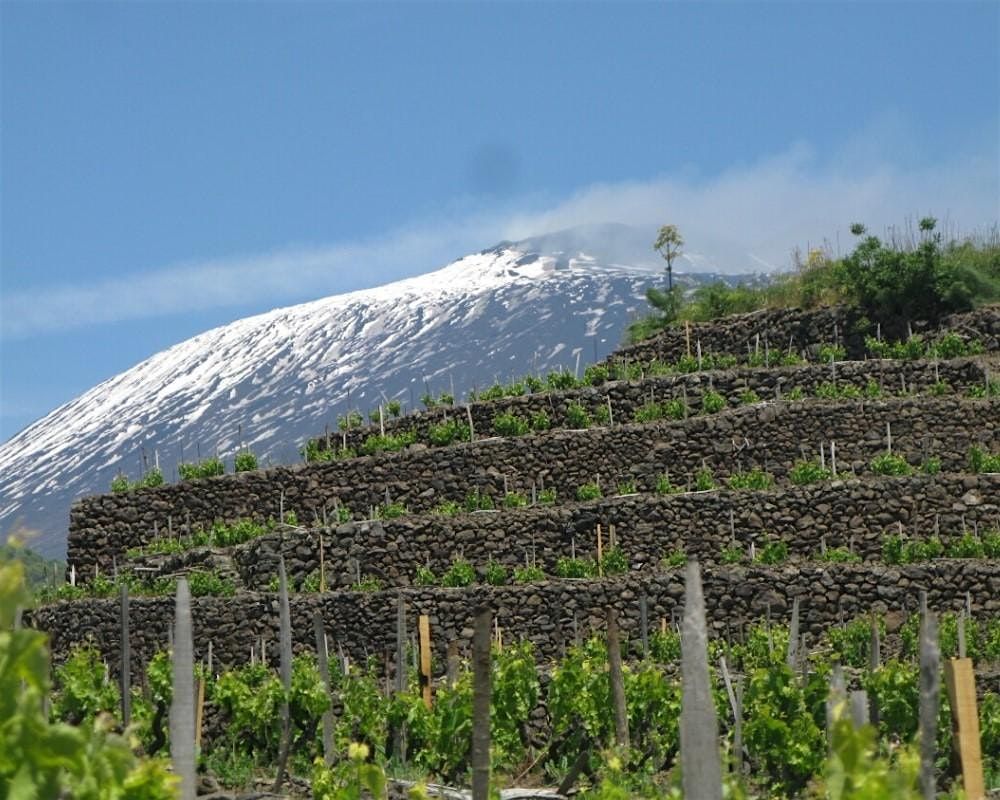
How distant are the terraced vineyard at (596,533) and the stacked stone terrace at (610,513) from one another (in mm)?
43

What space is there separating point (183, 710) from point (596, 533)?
1969 cm

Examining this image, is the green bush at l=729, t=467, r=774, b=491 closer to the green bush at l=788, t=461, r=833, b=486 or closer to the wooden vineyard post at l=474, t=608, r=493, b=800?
the green bush at l=788, t=461, r=833, b=486

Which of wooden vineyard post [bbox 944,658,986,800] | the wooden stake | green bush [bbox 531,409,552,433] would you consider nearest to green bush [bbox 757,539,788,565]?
green bush [bbox 531,409,552,433]

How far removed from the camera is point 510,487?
107 feet

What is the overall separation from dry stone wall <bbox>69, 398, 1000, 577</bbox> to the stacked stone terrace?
1.5 inches

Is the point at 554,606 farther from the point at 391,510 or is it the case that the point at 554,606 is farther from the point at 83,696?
the point at 83,696

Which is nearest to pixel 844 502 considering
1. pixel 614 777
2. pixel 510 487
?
pixel 510 487

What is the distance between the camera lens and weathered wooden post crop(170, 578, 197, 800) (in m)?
10.1

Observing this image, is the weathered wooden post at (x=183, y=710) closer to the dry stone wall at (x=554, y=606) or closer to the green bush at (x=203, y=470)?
the dry stone wall at (x=554, y=606)

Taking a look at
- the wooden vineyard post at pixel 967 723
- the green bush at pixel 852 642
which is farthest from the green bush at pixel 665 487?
the wooden vineyard post at pixel 967 723

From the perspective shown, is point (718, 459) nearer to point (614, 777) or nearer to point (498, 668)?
point (498, 668)

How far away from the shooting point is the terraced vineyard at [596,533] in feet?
81.0

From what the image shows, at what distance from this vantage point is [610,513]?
97.8ft

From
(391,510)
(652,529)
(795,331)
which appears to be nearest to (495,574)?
(652,529)
